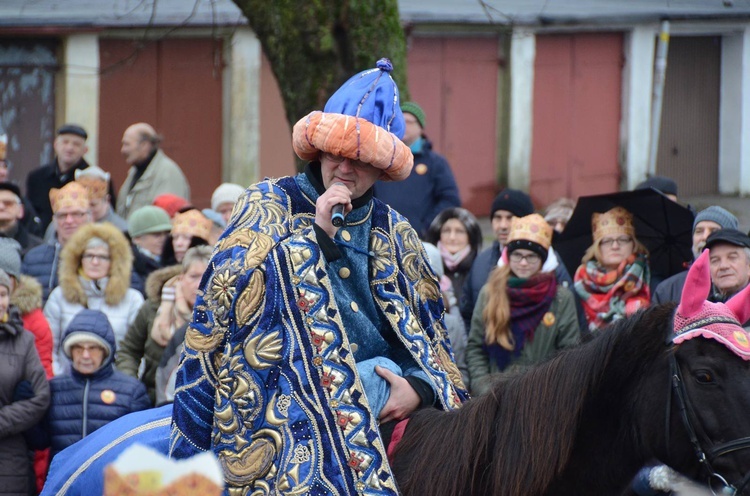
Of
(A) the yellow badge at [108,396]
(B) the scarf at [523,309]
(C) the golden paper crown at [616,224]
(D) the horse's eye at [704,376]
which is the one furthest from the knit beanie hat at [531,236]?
(D) the horse's eye at [704,376]

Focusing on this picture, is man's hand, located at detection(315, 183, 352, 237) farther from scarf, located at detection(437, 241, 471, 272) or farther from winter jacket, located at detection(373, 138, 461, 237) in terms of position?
winter jacket, located at detection(373, 138, 461, 237)

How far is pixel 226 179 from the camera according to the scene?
681 inches

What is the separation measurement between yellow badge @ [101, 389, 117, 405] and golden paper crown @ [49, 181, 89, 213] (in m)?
2.42

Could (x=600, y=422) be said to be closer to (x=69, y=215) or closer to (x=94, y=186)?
(x=69, y=215)

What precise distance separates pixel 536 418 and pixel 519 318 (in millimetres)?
3602

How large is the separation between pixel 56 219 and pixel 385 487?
576 cm

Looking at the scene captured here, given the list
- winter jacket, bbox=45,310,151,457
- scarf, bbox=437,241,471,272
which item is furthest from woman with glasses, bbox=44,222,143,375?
scarf, bbox=437,241,471,272

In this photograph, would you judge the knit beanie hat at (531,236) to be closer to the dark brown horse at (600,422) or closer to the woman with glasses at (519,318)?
the woman with glasses at (519,318)

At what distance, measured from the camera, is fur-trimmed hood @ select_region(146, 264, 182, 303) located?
7.84 metres

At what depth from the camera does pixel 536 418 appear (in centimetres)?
375

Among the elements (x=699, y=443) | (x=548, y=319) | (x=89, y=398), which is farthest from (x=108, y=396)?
(x=699, y=443)

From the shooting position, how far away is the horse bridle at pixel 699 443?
352 cm

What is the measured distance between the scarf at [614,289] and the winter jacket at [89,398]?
2701 mm

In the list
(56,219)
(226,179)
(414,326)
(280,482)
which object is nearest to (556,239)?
(56,219)
